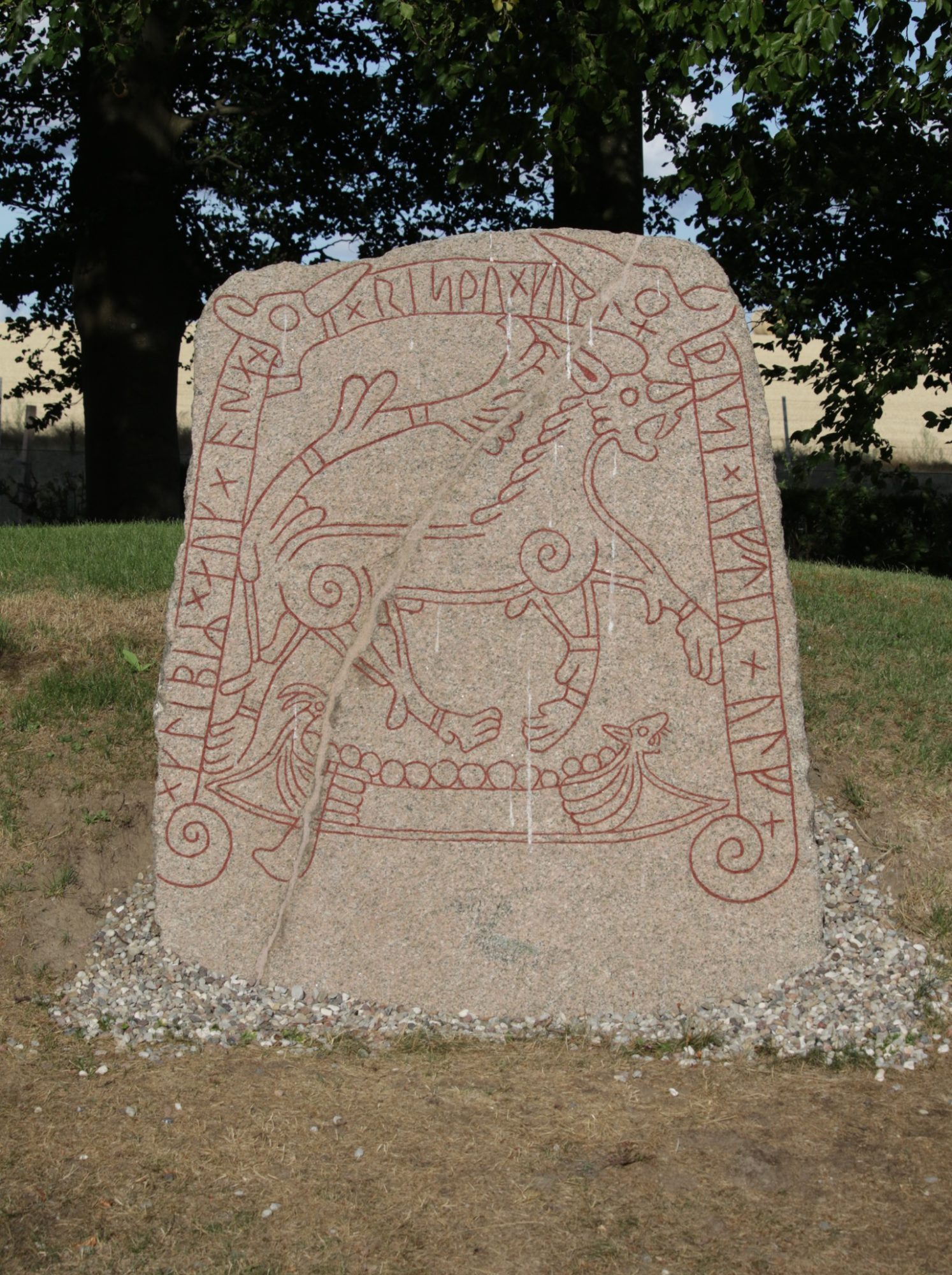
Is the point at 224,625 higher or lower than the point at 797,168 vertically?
lower

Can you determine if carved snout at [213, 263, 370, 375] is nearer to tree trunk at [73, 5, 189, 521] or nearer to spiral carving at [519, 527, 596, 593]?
spiral carving at [519, 527, 596, 593]

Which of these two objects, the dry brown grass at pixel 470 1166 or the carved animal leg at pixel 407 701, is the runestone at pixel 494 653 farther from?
the dry brown grass at pixel 470 1166

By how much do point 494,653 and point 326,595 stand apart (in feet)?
2.03

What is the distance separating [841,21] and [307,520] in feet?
18.6

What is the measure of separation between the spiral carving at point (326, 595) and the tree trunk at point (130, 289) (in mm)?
7018

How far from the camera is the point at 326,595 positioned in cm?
440

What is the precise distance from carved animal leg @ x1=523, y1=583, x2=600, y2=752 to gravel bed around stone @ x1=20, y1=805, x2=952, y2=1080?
0.94 meters

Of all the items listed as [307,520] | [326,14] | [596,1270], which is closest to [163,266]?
[326,14]

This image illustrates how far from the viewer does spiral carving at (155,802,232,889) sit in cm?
438

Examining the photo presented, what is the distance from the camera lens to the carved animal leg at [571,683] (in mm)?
4301

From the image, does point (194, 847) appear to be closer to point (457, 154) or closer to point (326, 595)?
point (326, 595)

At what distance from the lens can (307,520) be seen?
4422mm

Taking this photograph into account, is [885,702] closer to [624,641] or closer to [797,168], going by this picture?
[624,641]

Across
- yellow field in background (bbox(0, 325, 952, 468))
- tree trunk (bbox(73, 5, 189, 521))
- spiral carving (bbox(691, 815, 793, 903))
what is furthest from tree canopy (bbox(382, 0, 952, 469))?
yellow field in background (bbox(0, 325, 952, 468))
